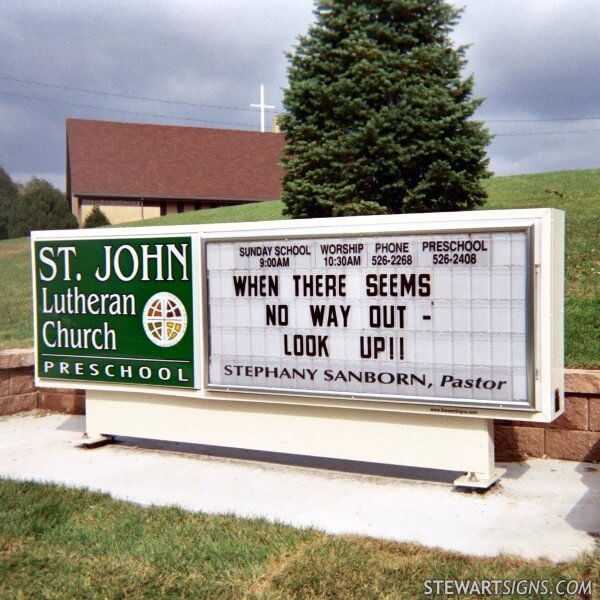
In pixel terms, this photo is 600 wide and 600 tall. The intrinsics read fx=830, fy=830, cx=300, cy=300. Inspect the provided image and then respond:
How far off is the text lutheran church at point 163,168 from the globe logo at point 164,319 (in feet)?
134

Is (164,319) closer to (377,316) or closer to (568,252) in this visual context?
(377,316)

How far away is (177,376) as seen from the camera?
7.80 meters

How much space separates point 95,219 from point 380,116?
27.7m

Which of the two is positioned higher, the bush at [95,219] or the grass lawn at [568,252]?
the bush at [95,219]

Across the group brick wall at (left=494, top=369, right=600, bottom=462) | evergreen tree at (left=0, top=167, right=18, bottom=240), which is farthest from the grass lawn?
evergreen tree at (left=0, top=167, right=18, bottom=240)

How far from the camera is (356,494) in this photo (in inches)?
264

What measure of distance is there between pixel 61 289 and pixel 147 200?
4082 centimetres

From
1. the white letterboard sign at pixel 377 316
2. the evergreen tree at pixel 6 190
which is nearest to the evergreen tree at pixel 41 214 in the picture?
the evergreen tree at pixel 6 190

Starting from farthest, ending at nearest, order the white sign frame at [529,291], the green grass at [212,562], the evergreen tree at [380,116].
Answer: the evergreen tree at [380,116] → the white sign frame at [529,291] → the green grass at [212,562]

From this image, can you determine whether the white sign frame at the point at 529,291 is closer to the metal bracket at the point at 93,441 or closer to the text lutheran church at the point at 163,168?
the metal bracket at the point at 93,441

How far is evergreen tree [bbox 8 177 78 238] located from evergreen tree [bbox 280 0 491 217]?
2793 centimetres

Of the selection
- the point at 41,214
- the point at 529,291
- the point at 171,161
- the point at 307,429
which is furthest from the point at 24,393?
the point at 171,161

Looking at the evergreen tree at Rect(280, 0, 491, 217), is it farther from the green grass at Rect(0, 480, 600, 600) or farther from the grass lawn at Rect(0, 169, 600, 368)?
the green grass at Rect(0, 480, 600, 600)

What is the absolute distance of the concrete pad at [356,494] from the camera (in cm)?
564
